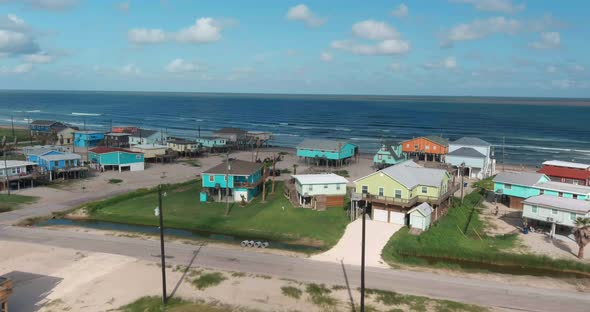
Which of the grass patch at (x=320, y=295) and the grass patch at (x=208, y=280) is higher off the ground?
the grass patch at (x=208, y=280)

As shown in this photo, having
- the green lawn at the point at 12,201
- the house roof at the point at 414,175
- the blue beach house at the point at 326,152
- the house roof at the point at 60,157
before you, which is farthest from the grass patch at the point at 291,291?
the house roof at the point at 60,157

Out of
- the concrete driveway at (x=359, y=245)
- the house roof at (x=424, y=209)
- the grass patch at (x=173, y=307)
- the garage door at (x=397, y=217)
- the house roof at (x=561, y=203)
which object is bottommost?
the grass patch at (x=173, y=307)

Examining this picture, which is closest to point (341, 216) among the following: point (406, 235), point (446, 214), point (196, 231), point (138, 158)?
point (406, 235)

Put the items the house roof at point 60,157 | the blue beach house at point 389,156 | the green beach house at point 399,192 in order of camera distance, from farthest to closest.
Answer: the blue beach house at point 389,156 → the house roof at point 60,157 → the green beach house at point 399,192

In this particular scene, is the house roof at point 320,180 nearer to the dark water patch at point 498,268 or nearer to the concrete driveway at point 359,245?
the concrete driveway at point 359,245

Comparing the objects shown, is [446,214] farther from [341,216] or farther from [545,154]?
[545,154]

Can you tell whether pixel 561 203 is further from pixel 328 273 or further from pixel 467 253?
pixel 328 273
